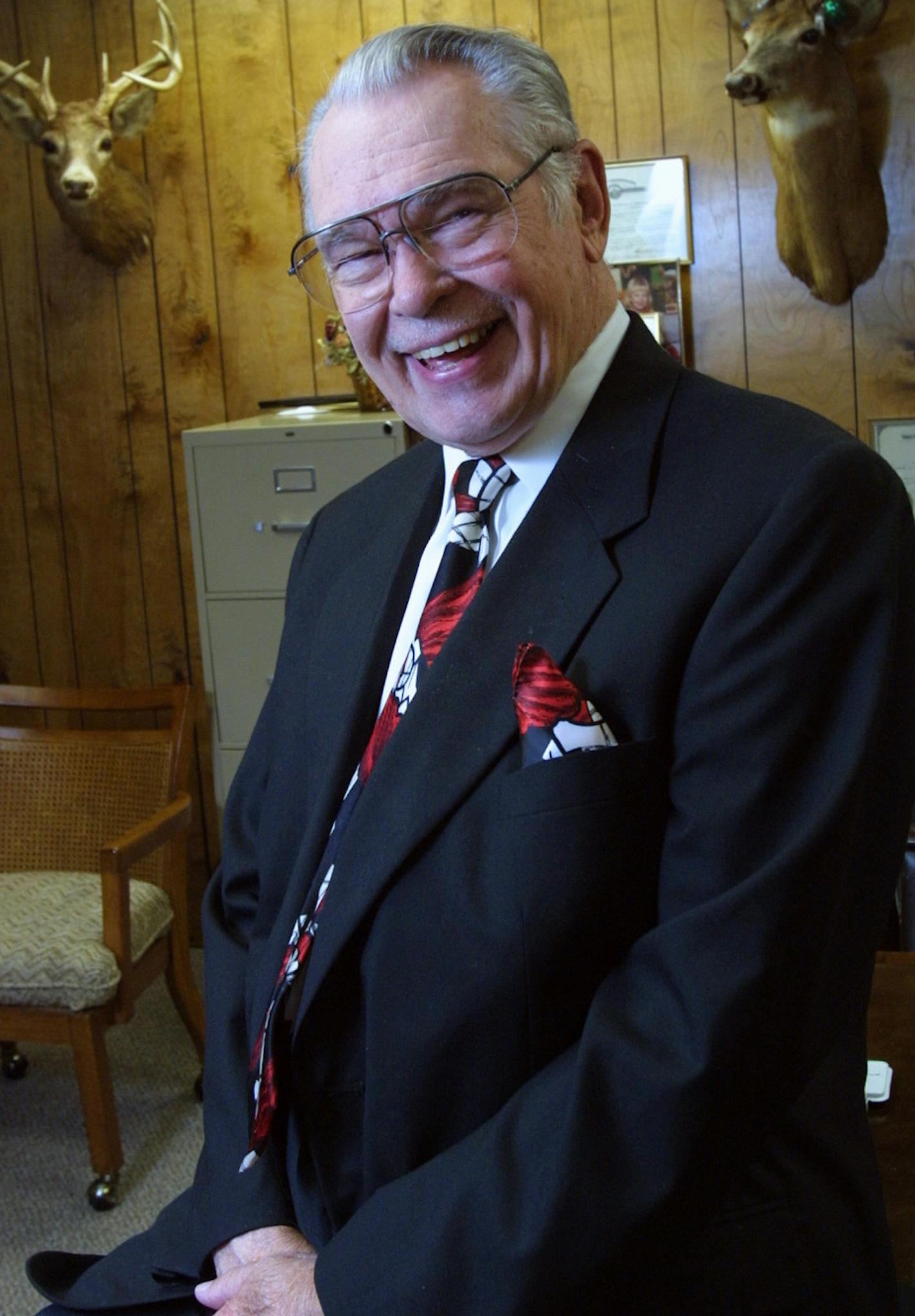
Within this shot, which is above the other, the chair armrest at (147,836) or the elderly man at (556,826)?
the elderly man at (556,826)

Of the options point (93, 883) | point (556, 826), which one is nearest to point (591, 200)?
point (556, 826)

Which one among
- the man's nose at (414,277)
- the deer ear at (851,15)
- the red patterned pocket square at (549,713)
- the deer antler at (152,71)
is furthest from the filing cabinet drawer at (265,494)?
the red patterned pocket square at (549,713)

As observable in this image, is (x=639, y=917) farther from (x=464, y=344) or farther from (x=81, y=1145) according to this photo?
(x=81, y=1145)

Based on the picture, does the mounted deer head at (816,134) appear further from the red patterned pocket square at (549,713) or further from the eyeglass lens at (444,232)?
the red patterned pocket square at (549,713)

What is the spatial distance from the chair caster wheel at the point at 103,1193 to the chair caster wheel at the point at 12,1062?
1.99ft

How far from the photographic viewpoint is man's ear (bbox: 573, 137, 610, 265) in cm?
130

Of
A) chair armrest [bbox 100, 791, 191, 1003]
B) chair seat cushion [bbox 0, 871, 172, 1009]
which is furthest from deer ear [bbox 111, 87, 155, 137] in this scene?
chair seat cushion [bbox 0, 871, 172, 1009]

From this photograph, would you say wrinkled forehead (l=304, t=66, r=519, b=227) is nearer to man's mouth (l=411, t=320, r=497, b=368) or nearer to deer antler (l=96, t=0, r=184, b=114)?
man's mouth (l=411, t=320, r=497, b=368)

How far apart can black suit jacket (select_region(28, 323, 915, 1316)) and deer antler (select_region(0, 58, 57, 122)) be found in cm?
254

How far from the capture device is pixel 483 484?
1.32 meters

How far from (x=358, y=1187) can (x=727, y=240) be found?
8.43ft

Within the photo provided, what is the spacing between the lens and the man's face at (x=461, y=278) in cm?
121

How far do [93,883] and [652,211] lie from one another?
2037mm

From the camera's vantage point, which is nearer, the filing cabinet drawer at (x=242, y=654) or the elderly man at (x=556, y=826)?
the elderly man at (x=556, y=826)
